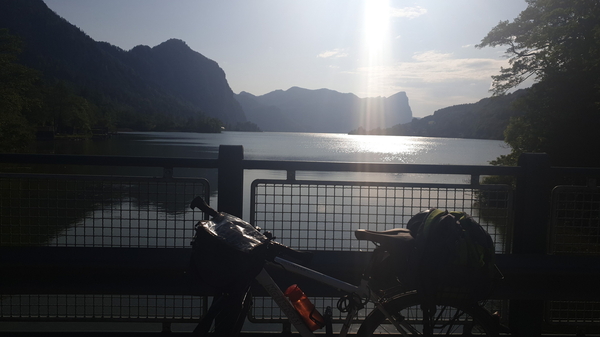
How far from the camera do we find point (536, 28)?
28156 mm

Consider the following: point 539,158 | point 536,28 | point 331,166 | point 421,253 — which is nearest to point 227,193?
point 331,166

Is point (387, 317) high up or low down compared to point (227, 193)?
down

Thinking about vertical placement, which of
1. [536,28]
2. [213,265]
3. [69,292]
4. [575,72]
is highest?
[536,28]

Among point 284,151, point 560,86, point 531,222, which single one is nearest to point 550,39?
point 560,86

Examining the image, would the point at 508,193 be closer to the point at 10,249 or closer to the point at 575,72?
the point at 10,249

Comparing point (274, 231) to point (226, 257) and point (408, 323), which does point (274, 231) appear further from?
point (226, 257)

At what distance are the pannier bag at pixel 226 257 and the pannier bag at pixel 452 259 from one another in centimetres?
92

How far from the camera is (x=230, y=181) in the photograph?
388 centimetres

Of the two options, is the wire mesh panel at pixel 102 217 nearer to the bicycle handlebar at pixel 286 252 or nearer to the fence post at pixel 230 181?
the fence post at pixel 230 181

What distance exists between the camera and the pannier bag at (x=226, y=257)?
92.1 inches

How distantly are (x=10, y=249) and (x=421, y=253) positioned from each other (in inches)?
128

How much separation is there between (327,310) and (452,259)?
831 millimetres

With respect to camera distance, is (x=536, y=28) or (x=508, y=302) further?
(x=536, y=28)

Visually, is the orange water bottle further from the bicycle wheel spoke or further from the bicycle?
the bicycle wheel spoke
